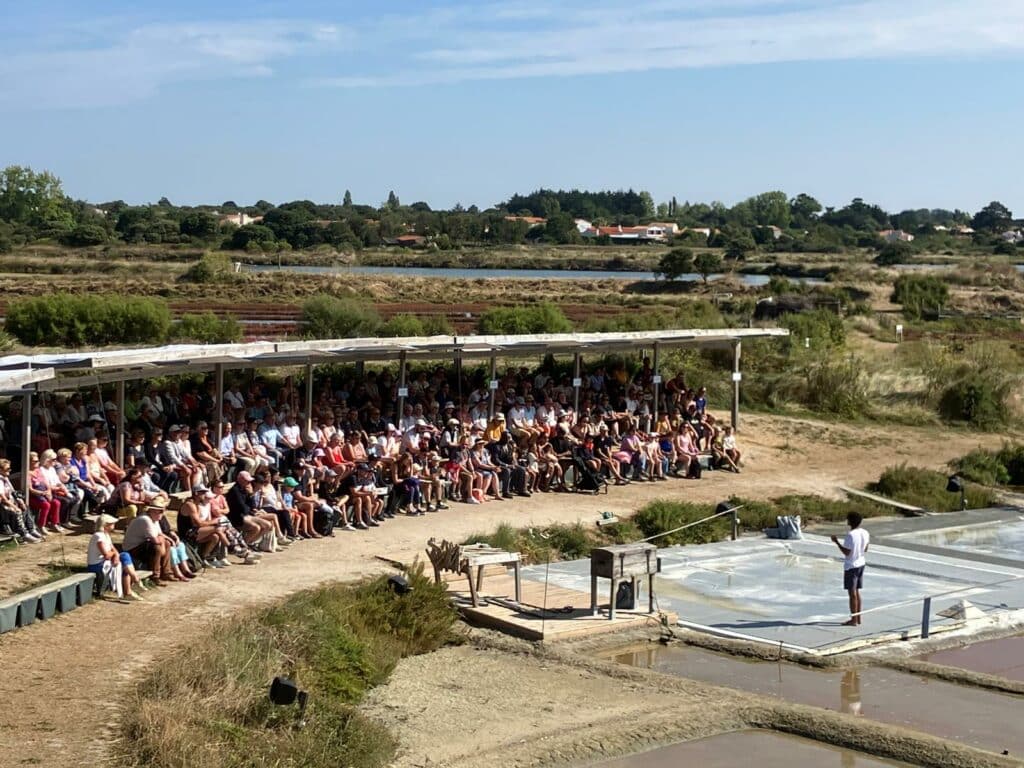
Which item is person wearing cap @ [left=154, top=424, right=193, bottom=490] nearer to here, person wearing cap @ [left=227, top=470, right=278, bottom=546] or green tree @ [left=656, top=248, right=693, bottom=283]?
person wearing cap @ [left=227, top=470, right=278, bottom=546]

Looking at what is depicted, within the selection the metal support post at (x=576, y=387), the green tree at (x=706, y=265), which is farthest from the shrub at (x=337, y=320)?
the green tree at (x=706, y=265)

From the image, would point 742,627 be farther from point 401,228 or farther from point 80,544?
point 401,228

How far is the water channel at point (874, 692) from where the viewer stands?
38.6 ft

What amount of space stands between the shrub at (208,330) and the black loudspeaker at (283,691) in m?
23.2

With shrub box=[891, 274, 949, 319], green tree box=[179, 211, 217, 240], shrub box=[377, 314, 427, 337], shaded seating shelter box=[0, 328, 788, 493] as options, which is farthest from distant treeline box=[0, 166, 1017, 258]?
shaded seating shelter box=[0, 328, 788, 493]

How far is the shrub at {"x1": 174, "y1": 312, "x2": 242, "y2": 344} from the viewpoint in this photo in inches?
1331

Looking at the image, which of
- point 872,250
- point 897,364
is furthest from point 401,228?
point 897,364

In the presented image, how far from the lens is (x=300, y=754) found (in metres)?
9.85

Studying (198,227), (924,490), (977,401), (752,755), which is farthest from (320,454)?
(198,227)

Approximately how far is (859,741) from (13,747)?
6.36 metres

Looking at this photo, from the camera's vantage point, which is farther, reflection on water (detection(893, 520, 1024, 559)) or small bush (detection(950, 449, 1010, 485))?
small bush (detection(950, 449, 1010, 485))

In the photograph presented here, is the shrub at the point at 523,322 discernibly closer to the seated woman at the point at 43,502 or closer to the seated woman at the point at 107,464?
the seated woman at the point at 107,464

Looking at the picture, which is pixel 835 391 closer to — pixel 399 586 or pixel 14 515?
pixel 399 586

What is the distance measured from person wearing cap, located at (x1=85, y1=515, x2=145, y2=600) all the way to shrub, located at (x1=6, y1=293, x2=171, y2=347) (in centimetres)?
2214
